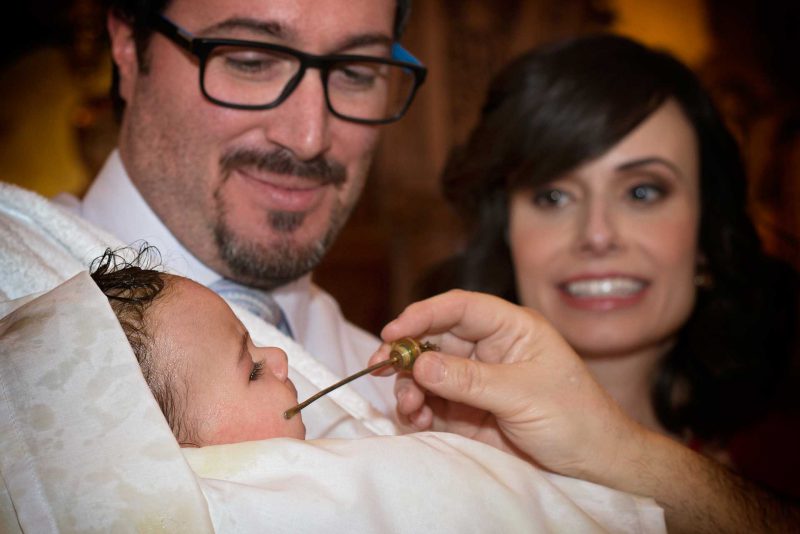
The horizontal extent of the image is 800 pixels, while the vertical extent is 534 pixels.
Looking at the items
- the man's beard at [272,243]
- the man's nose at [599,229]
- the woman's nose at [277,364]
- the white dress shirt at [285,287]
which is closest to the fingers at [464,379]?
the woman's nose at [277,364]

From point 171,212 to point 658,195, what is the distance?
4.04 feet

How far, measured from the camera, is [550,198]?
1861 mm

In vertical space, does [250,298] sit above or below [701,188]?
below

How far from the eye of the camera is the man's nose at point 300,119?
1.35 meters

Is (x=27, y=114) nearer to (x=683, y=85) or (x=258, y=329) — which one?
(x=258, y=329)

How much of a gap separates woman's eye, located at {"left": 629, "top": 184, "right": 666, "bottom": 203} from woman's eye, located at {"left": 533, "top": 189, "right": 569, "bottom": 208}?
17cm

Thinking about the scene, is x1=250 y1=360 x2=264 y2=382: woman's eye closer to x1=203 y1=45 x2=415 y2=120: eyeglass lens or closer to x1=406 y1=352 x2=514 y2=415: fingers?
x1=406 y1=352 x2=514 y2=415: fingers

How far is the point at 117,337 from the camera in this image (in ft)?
2.63

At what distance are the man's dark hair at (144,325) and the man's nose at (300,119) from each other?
1.63 feet

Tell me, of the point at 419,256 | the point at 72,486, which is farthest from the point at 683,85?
the point at 419,256

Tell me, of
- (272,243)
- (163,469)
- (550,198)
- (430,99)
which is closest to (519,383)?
(163,469)

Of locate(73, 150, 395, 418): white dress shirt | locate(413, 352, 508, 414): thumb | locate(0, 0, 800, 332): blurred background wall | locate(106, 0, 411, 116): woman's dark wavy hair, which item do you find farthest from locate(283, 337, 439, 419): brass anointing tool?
locate(0, 0, 800, 332): blurred background wall

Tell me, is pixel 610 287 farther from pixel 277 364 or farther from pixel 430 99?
pixel 430 99

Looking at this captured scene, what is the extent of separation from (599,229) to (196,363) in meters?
1.15
